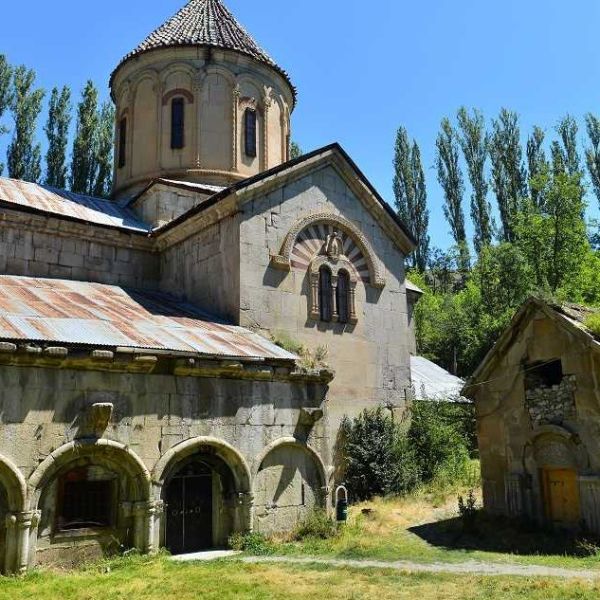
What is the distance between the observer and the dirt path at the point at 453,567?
23.1 feet

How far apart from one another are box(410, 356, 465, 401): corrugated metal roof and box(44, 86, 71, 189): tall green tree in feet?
50.5

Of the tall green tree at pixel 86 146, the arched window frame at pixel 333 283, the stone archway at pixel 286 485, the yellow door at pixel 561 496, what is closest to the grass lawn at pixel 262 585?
the stone archway at pixel 286 485

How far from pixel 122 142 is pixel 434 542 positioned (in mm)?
13094

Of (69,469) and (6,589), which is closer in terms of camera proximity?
(6,589)

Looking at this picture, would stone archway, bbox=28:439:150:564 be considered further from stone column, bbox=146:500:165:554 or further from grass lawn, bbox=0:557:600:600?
grass lawn, bbox=0:557:600:600

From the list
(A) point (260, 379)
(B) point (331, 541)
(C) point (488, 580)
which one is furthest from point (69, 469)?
(C) point (488, 580)

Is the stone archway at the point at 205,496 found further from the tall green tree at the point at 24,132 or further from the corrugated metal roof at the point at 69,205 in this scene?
the tall green tree at the point at 24,132

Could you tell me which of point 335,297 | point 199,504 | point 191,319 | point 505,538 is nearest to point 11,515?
point 199,504

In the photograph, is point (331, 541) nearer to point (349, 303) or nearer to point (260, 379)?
point (260, 379)

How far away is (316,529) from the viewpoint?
369 inches

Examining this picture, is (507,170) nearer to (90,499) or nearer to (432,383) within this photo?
(432,383)

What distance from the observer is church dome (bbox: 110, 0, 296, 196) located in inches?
624

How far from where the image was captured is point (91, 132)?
81.0ft

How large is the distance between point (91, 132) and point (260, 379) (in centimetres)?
1881
